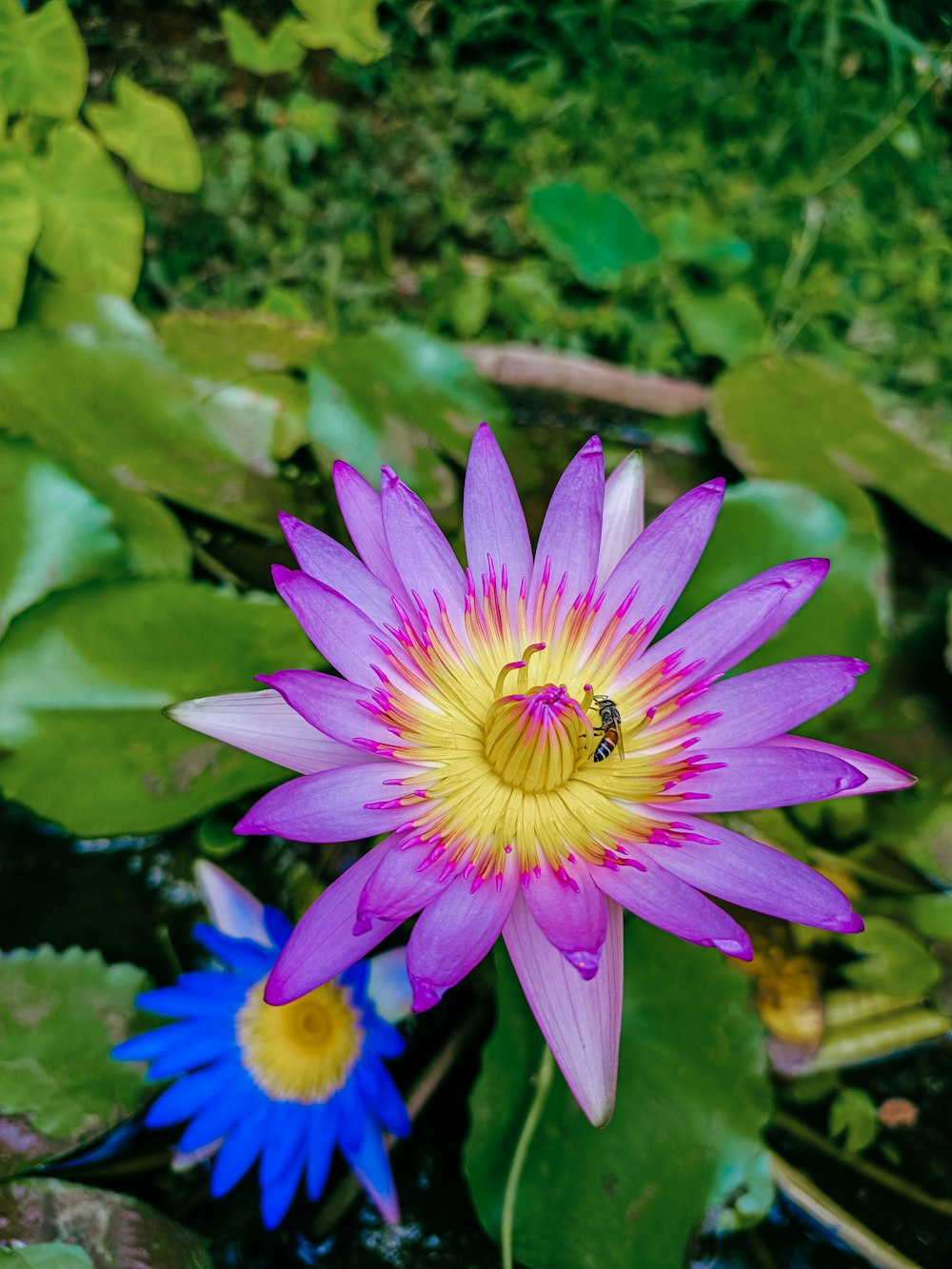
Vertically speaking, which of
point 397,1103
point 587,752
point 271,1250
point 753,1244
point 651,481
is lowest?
point 271,1250

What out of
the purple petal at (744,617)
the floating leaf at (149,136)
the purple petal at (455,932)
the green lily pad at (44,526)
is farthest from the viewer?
the floating leaf at (149,136)

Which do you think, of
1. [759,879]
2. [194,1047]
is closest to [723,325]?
[759,879]

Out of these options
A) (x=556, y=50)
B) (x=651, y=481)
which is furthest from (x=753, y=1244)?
(x=556, y=50)

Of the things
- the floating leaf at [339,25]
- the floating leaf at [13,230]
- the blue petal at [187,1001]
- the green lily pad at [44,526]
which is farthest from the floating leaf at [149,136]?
the blue petal at [187,1001]

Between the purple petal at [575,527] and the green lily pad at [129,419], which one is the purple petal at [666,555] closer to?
the purple petal at [575,527]

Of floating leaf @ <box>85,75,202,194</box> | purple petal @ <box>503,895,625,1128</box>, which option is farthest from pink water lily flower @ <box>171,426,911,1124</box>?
floating leaf @ <box>85,75,202,194</box>

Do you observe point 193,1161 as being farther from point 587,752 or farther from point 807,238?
point 807,238
